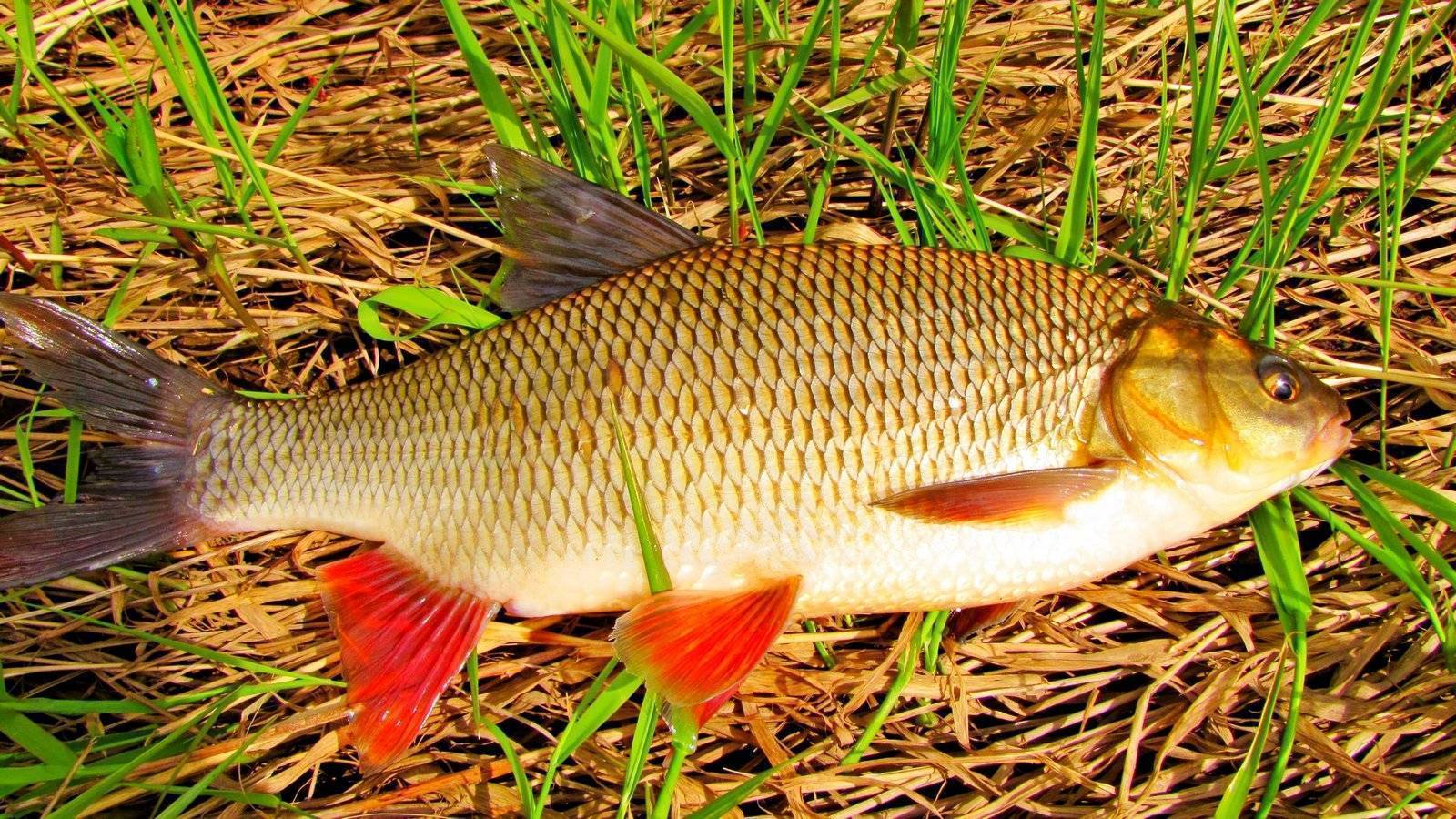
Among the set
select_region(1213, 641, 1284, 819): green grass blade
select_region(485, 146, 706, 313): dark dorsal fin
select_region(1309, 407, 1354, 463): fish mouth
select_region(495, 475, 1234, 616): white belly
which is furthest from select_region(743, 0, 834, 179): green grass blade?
select_region(1213, 641, 1284, 819): green grass blade

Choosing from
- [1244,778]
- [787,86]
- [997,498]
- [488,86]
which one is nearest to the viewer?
[997,498]

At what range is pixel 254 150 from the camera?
2.31 meters

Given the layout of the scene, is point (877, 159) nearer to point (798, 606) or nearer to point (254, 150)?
point (798, 606)

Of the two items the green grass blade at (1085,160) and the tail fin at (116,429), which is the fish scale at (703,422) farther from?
the green grass blade at (1085,160)

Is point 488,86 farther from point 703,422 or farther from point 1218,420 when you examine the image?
point 1218,420

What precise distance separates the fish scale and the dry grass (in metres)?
0.32

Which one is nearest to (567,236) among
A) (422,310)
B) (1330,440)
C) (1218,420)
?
(422,310)

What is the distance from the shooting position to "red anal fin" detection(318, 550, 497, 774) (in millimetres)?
1714

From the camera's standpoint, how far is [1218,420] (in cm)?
160

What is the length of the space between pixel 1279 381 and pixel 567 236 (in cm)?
142

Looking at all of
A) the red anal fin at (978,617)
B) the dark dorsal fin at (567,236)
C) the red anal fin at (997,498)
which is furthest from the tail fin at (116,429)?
the red anal fin at (978,617)

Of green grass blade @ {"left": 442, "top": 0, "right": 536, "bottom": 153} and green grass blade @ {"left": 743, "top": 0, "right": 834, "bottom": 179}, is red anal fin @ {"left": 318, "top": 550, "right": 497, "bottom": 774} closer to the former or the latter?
green grass blade @ {"left": 442, "top": 0, "right": 536, "bottom": 153}

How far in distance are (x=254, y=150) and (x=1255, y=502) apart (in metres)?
2.52

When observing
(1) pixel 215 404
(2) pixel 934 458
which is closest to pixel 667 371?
(2) pixel 934 458
